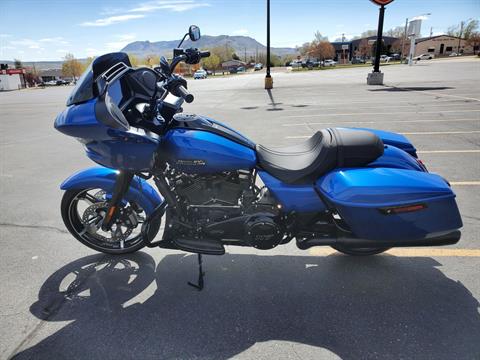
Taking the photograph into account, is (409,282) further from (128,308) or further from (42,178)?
(42,178)

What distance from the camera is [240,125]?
955cm

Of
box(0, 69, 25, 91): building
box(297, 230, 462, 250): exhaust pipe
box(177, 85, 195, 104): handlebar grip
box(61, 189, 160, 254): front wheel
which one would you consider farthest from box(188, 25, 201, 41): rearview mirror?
box(0, 69, 25, 91): building

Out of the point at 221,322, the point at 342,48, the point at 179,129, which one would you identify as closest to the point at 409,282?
the point at 221,322

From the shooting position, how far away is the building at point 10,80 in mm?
54656

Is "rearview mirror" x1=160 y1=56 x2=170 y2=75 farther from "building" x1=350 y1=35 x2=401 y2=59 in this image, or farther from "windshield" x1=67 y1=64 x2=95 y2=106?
"building" x1=350 y1=35 x2=401 y2=59

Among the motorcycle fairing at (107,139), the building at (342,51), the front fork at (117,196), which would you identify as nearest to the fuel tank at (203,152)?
the motorcycle fairing at (107,139)

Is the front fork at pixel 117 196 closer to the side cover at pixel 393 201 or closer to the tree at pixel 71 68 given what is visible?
the side cover at pixel 393 201

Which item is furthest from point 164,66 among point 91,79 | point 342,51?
point 342,51

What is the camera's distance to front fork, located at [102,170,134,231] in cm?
281

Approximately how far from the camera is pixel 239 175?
9.00 ft

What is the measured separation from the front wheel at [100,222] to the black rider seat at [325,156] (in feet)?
4.67

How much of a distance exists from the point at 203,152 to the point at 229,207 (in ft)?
1.69

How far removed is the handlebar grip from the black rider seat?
25.4 inches

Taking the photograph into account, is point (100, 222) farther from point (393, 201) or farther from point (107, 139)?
point (393, 201)
